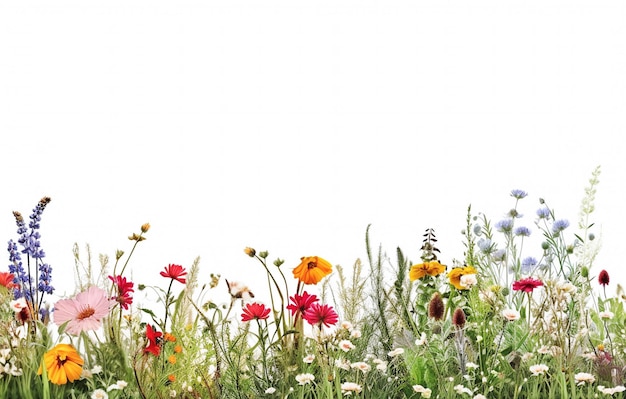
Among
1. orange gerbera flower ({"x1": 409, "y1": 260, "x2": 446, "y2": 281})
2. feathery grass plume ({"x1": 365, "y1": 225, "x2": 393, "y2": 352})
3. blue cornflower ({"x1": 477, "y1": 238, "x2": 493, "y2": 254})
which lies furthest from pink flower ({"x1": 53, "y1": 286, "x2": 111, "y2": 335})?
blue cornflower ({"x1": 477, "y1": 238, "x2": 493, "y2": 254})

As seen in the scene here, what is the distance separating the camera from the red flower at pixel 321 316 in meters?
3.87

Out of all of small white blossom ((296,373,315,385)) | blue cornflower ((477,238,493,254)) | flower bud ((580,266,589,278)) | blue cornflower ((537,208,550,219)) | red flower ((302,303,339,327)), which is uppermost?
blue cornflower ((537,208,550,219))

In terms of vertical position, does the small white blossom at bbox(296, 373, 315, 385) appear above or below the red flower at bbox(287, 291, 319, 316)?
below

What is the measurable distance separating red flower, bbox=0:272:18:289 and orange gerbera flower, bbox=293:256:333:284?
1552 millimetres

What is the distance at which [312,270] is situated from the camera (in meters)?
4.07

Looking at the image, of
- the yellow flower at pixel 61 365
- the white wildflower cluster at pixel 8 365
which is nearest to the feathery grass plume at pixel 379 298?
the yellow flower at pixel 61 365

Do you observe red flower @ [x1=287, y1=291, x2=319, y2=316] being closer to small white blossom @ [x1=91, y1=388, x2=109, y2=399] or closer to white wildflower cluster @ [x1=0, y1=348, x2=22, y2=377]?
small white blossom @ [x1=91, y1=388, x2=109, y2=399]

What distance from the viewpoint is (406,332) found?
14.5 ft

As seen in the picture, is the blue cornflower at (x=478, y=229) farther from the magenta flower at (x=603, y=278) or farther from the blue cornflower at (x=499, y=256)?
the magenta flower at (x=603, y=278)

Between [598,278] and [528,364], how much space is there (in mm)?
963

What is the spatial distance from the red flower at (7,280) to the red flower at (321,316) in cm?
164

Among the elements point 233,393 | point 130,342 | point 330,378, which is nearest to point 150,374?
point 130,342

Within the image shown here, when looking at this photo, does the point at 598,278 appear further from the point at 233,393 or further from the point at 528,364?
the point at 233,393

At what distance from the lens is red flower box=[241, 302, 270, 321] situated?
12.6ft
